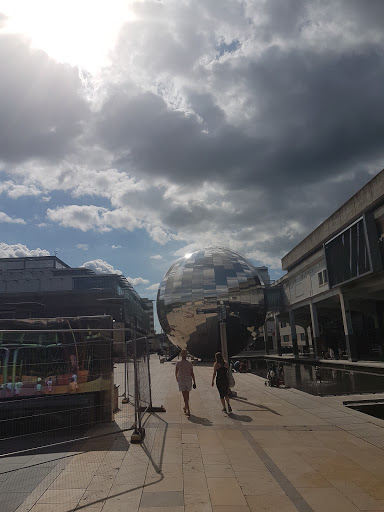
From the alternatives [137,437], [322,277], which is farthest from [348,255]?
[137,437]

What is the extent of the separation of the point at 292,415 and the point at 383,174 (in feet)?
70.3

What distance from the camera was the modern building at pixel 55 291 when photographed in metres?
75.9

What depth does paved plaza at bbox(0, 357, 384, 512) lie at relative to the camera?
4.48 metres

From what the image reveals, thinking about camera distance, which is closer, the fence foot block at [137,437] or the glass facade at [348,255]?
the fence foot block at [137,437]

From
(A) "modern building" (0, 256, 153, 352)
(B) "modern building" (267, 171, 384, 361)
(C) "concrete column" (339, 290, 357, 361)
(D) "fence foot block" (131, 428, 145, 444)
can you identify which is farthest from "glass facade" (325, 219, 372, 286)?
(A) "modern building" (0, 256, 153, 352)

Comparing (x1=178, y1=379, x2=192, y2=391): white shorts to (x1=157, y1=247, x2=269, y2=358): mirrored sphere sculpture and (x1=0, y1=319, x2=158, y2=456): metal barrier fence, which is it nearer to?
(x1=0, y1=319, x2=158, y2=456): metal barrier fence

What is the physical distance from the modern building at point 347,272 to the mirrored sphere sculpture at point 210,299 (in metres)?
7.52

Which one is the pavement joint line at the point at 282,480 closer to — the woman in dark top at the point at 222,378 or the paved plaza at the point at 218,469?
the paved plaza at the point at 218,469

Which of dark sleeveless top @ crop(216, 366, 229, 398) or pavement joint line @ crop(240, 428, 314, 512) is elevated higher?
dark sleeveless top @ crop(216, 366, 229, 398)

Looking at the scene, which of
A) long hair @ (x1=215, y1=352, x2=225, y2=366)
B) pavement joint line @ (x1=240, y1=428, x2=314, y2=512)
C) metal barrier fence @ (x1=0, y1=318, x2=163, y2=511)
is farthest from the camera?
long hair @ (x1=215, y1=352, x2=225, y2=366)

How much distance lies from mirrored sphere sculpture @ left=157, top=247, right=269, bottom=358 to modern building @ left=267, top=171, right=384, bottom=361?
24.7 feet

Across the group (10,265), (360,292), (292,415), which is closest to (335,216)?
(360,292)

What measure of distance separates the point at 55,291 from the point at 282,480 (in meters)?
78.6

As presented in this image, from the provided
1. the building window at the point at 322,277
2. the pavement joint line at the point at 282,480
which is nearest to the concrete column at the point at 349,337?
the building window at the point at 322,277
